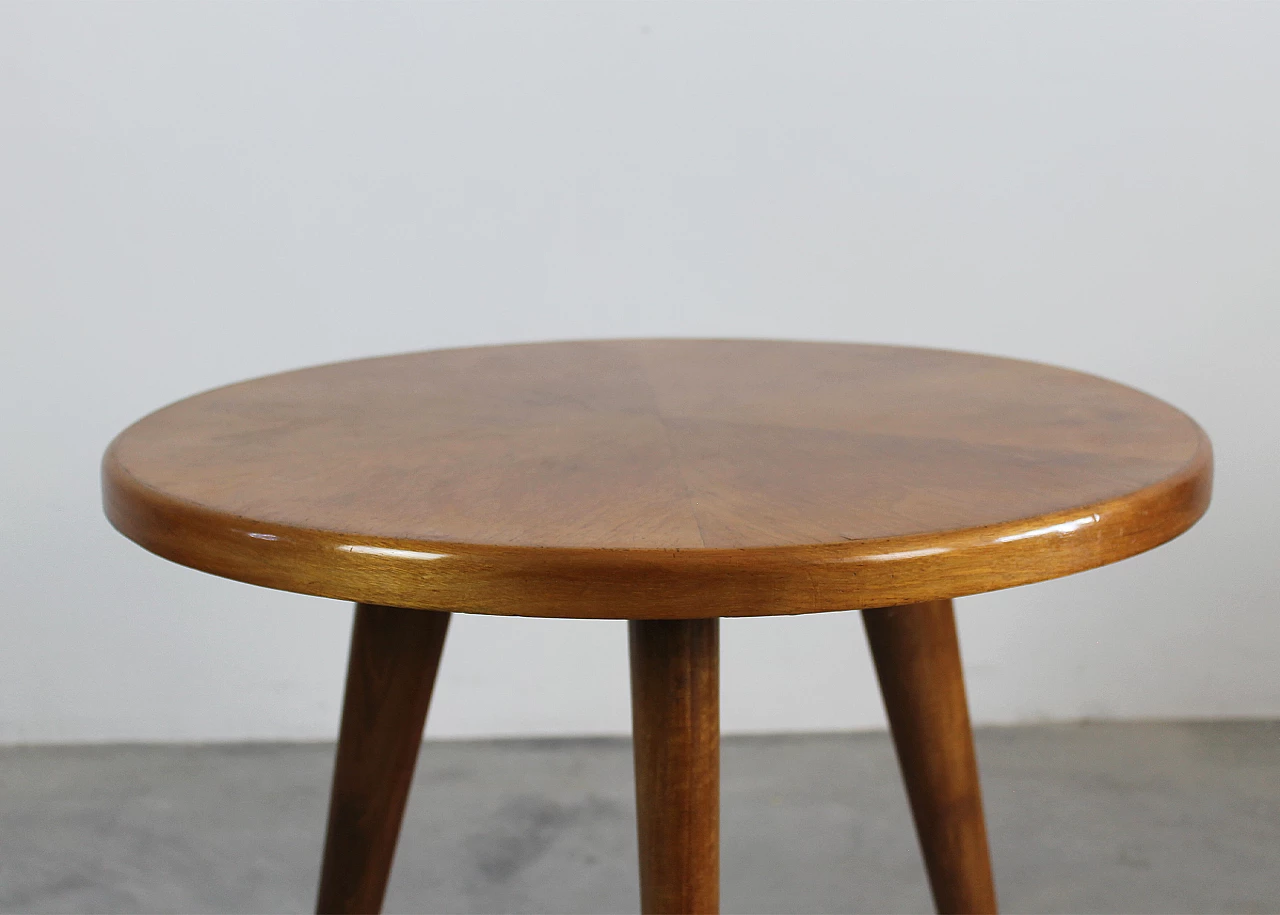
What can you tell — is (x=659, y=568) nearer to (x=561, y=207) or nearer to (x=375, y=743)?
(x=375, y=743)

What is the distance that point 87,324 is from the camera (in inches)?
81.1

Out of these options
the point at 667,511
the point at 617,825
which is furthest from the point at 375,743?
the point at 617,825

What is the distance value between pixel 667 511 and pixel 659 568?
89mm

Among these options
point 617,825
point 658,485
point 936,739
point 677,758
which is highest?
point 658,485

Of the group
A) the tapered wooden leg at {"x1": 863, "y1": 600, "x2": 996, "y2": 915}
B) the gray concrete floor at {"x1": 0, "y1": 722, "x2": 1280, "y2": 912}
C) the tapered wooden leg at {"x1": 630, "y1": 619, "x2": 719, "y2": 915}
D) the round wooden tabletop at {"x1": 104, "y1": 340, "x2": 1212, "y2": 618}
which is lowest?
the gray concrete floor at {"x1": 0, "y1": 722, "x2": 1280, "y2": 912}

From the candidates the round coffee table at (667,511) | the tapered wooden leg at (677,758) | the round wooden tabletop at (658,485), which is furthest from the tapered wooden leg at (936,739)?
the tapered wooden leg at (677,758)

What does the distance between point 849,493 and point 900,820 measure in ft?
3.92

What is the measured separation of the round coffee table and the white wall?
2.45ft

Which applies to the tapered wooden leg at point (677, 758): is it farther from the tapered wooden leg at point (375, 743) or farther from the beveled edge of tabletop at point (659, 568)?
the tapered wooden leg at point (375, 743)

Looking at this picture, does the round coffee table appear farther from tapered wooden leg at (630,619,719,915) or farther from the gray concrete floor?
the gray concrete floor

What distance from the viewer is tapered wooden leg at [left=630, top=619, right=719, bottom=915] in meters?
0.85

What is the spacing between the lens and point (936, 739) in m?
1.20

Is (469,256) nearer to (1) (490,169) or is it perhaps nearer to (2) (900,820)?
(1) (490,169)

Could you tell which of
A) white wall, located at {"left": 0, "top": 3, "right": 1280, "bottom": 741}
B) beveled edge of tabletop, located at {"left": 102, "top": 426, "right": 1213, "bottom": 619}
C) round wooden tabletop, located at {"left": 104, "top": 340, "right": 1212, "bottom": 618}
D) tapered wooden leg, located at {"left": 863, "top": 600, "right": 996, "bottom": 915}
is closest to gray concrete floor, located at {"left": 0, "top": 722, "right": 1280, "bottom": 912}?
white wall, located at {"left": 0, "top": 3, "right": 1280, "bottom": 741}
